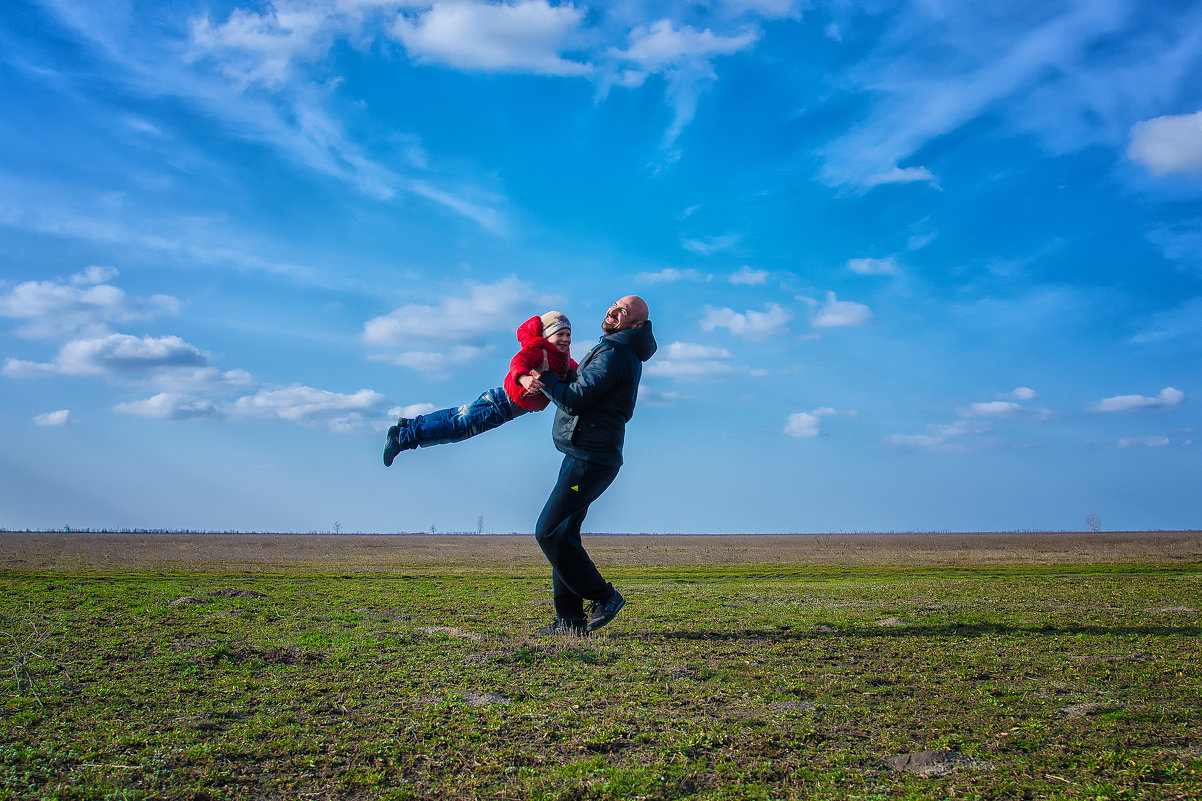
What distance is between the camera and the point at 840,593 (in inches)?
474

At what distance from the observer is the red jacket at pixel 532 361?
7.00 meters

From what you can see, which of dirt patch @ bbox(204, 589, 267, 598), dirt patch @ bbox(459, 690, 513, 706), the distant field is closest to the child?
dirt patch @ bbox(459, 690, 513, 706)

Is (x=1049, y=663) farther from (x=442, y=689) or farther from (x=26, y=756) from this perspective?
(x=26, y=756)

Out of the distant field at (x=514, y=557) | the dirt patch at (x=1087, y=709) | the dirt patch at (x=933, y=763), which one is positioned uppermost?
the dirt patch at (x=933, y=763)

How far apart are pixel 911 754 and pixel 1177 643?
475 centimetres

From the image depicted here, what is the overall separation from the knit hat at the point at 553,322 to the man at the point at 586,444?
0.41 metres

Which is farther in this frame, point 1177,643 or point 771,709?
point 1177,643

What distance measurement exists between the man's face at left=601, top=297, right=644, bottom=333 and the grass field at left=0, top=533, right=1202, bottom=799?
3.08 meters

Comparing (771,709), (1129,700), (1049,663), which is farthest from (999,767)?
(1049,663)

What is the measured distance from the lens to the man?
6863mm

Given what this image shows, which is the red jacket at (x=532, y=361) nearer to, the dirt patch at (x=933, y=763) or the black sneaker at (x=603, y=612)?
the black sneaker at (x=603, y=612)

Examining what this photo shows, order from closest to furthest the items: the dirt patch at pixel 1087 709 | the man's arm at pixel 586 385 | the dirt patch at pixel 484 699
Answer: the dirt patch at pixel 1087 709
the dirt patch at pixel 484 699
the man's arm at pixel 586 385

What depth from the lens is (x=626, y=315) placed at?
7348 mm

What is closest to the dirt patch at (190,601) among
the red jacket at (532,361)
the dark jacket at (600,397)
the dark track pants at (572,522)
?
the dark track pants at (572,522)
